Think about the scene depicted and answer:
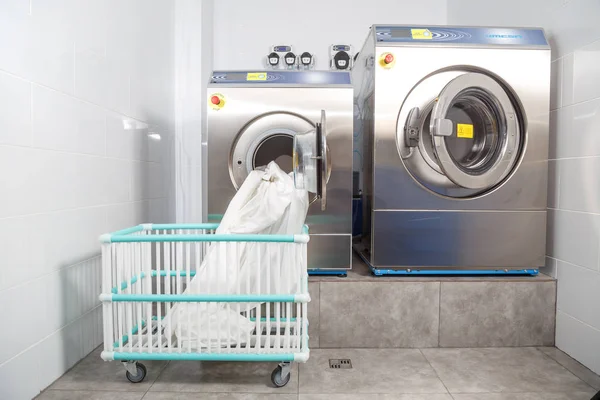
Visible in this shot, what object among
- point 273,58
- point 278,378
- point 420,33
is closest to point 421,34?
point 420,33

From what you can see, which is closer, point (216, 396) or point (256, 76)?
point (216, 396)

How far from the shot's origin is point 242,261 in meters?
1.52

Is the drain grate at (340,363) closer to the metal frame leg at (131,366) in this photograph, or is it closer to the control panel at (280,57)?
the metal frame leg at (131,366)

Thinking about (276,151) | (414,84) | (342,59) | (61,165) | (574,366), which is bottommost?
(574,366)

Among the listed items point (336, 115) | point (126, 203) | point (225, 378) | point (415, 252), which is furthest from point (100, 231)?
point (415, 252)

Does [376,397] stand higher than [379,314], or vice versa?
[379,314]

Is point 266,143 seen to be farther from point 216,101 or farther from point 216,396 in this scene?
point 216,396

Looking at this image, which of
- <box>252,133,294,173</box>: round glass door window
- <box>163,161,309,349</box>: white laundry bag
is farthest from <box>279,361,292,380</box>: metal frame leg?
<box>252,133,294,173</box>: round glass door window

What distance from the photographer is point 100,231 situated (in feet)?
5.73

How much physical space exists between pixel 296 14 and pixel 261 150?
1360 millimetres

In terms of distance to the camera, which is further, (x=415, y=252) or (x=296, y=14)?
(x=296, y=14)

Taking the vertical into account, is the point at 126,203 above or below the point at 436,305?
above

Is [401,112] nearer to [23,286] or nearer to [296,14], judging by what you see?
[296,14]

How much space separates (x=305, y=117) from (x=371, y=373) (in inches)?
46.0
